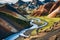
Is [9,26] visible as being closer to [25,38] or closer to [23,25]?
[23,25]

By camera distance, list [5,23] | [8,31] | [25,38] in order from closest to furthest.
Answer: [25,38]
[8,31]
[5,23]

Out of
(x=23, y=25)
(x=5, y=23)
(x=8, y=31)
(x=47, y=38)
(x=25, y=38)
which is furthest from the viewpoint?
(x=23, y=25)

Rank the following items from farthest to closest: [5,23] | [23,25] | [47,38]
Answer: [23,25], [5,23], [47,38]

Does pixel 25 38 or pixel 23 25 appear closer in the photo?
pixel 25 38

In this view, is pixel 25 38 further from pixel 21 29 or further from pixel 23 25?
pixel 23 25

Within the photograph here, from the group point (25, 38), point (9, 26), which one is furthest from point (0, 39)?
point (9, 26)

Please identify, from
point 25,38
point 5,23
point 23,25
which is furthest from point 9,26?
point 25,38

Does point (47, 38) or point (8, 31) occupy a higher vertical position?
point (8, 31)

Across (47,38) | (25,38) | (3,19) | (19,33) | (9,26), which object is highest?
(3,19)

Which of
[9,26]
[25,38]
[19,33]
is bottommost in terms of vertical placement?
[25,38]
